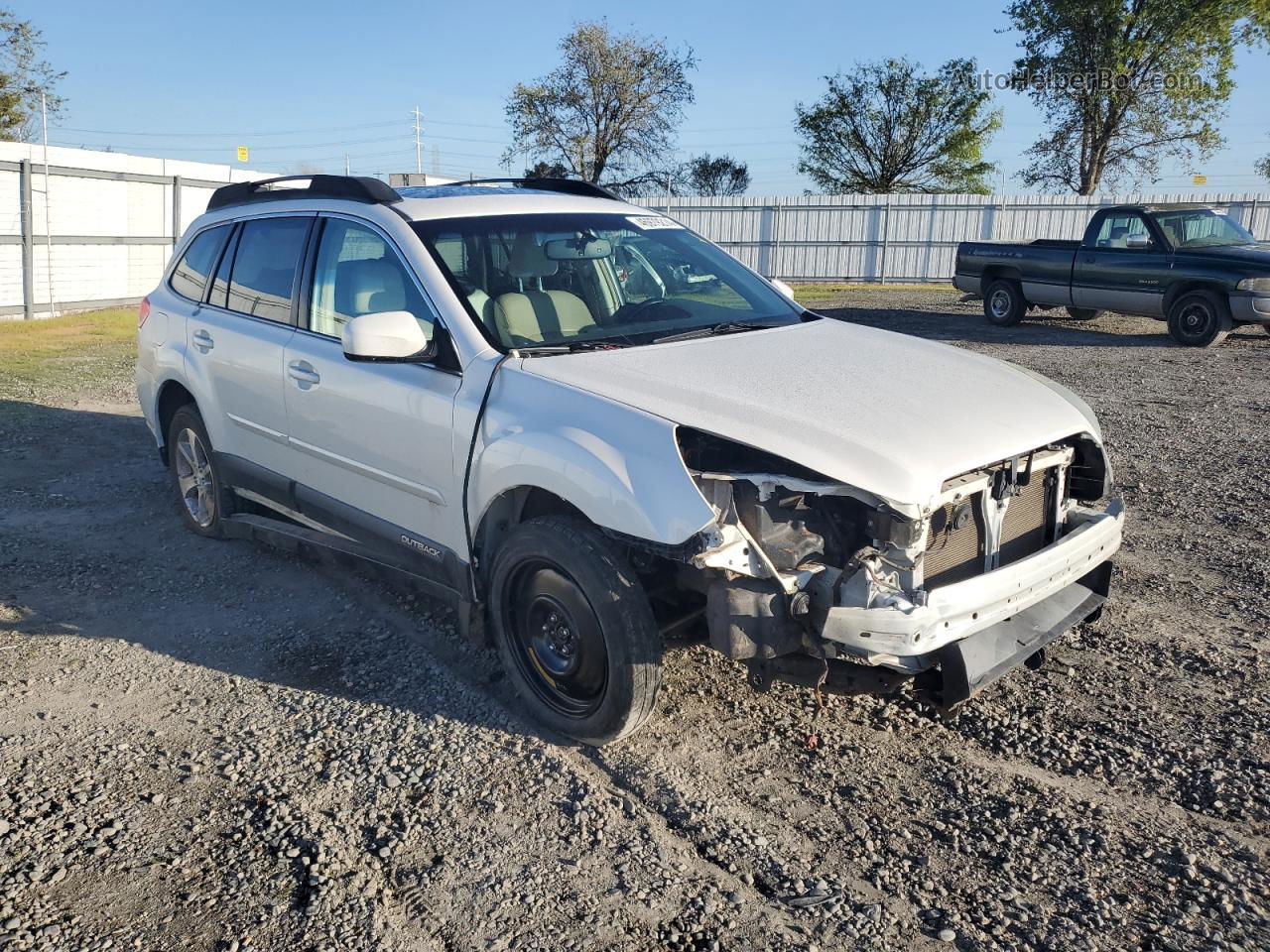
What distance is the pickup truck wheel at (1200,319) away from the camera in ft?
44.0

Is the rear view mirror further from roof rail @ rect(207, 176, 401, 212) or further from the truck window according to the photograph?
the truck window

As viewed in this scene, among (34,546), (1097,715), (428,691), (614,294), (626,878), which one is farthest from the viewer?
(34,546)

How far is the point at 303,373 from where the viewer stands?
471cm

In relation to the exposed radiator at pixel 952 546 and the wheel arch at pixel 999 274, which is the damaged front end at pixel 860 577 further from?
the wheel arch at pixel 999 274

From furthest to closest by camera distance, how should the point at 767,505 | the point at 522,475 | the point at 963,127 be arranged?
the point at 963,127
the point at 522,475
the point at 767,505

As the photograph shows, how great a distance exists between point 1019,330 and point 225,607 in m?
13.6

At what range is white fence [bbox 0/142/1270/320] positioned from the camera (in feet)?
55.4

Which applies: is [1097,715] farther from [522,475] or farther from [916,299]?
[916,299]

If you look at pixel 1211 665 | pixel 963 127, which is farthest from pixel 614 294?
pixel 963 127

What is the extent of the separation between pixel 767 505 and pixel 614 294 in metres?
1.62

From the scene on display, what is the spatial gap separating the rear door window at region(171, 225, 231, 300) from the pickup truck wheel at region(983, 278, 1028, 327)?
13.2 m

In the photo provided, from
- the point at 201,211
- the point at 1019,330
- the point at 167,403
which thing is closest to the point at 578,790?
the point at 167,403

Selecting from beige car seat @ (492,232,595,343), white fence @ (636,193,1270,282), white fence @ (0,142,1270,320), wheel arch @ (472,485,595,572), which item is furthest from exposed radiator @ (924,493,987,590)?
white fence @ (636,193,1270,282)

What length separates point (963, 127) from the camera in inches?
1581
